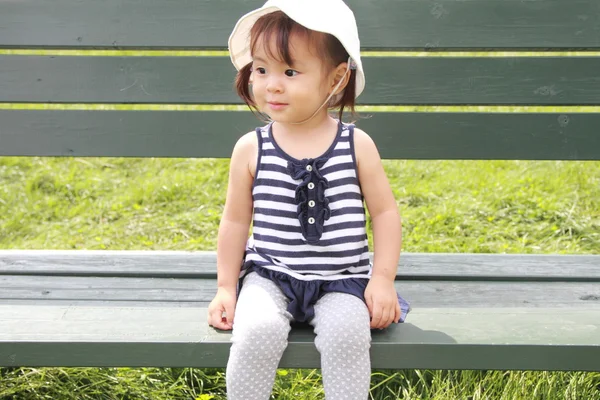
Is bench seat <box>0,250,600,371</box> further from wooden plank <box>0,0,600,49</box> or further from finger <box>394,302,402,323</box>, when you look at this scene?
wooden plank <box>0,0,600,49</box>

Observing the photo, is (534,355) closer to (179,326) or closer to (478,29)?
(179,326)

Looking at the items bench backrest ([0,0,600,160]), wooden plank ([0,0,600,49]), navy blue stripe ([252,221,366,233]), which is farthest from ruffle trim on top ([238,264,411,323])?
wooden plank ([0,0,600,49])

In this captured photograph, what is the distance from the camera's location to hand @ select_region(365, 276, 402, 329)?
2.04m

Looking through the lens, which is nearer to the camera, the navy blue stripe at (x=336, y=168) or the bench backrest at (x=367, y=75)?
the navy blue stripe at (x=336, y=168)

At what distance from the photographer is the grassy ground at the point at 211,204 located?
13.1 feet

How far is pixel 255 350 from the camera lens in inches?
76.5

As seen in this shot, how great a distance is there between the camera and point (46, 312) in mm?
2191

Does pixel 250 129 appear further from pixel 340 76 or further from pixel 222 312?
pixel 222 312

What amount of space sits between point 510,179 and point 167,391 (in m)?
2.36

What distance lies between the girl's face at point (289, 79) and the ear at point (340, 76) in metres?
0.03

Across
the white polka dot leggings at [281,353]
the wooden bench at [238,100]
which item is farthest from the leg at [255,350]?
the wooden bench at [238,100]

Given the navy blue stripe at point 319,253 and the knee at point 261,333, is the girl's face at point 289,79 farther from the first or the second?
the knee at point 261,333

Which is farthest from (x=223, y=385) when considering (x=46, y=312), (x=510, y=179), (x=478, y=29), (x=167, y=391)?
(x=510, y=179)

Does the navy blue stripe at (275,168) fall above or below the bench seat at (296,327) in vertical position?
above
